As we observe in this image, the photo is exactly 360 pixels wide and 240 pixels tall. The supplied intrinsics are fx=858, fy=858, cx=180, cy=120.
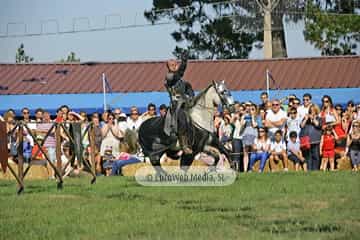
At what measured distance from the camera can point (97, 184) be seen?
53.7 feet

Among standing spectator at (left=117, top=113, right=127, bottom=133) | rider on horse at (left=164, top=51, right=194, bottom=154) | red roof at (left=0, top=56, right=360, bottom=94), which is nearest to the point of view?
rider on horse at (left=164, top=51, right=194, bottom=154)

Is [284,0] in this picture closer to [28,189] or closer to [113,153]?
[113,153]

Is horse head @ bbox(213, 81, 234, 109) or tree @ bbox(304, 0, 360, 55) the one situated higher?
tree @ bbox(304, 0, 360, 55)

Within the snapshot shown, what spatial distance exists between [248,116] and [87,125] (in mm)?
5913

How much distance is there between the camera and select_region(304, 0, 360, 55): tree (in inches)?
1978

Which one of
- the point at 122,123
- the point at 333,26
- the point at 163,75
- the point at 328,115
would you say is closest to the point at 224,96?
the point at 328,115

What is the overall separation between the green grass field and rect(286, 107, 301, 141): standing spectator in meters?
4.47

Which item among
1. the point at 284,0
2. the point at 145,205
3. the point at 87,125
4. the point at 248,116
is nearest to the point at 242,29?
the point at 284,0

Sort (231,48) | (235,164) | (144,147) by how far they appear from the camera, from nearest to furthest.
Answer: (144,147), (235,164), (231,48)

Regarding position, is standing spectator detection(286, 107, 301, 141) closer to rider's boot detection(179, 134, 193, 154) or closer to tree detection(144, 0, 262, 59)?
rider's boot detection(179, 134, 193, 154)

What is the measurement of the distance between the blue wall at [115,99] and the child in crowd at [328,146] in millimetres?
11873

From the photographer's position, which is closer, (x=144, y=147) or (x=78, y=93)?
(x=144, y=147)

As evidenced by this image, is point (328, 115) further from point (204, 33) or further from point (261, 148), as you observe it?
point (204, 33)

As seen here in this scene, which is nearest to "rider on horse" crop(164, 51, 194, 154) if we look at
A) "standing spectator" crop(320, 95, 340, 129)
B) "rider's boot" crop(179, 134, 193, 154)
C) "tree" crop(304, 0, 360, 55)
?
"rider's boot" crop(179, 134, 193, 154)
